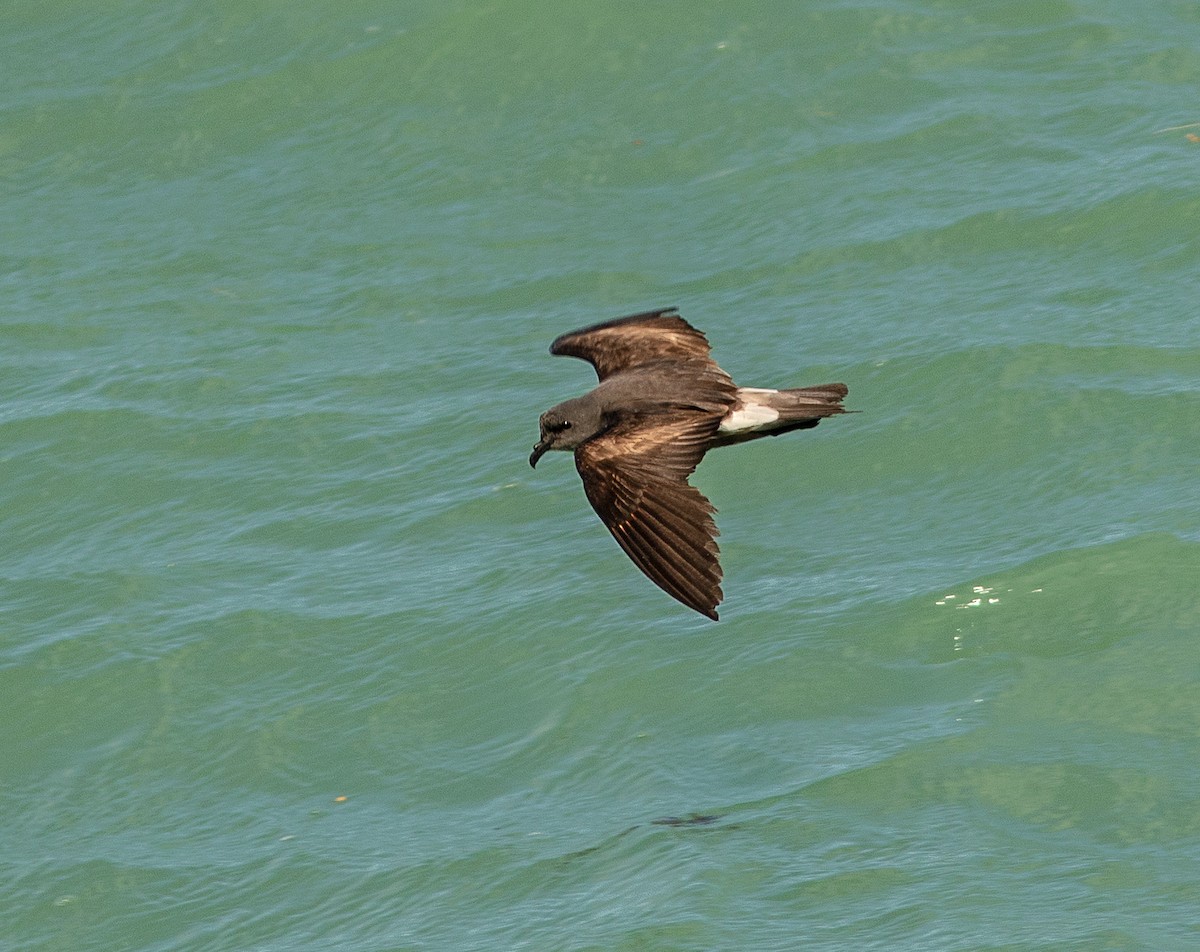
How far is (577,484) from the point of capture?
30.7 feet

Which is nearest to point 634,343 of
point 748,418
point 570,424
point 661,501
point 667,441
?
point 570,424

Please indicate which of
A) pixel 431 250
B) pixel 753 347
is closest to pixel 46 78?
pixel 431 250

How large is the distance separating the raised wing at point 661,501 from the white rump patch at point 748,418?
0.06 meters

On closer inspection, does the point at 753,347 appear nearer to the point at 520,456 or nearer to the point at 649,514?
the point at 520,456

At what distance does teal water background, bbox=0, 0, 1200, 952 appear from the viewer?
7406 mm

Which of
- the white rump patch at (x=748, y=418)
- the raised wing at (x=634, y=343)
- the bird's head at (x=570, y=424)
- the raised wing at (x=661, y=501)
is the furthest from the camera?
the raised wing at (x=634, y=343)

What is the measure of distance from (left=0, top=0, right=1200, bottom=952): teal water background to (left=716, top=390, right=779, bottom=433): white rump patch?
4.17 ft

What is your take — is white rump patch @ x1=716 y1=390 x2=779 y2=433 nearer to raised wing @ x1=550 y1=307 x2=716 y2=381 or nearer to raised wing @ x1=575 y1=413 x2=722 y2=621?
raised wing @ x1=575 y1=413 x2=722 y2=621

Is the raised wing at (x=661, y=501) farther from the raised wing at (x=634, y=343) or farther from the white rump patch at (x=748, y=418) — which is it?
the raised wing at (x=634, y=343)

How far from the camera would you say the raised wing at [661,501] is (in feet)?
21.8

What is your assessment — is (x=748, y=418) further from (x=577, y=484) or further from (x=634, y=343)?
(x=577, y=484)

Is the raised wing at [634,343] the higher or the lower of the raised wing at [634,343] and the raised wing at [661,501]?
the higher

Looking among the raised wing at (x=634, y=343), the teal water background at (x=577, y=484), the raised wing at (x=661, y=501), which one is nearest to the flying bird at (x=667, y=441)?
the raised wing at (x=661, y=501)

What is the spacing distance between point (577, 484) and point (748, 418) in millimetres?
2114
